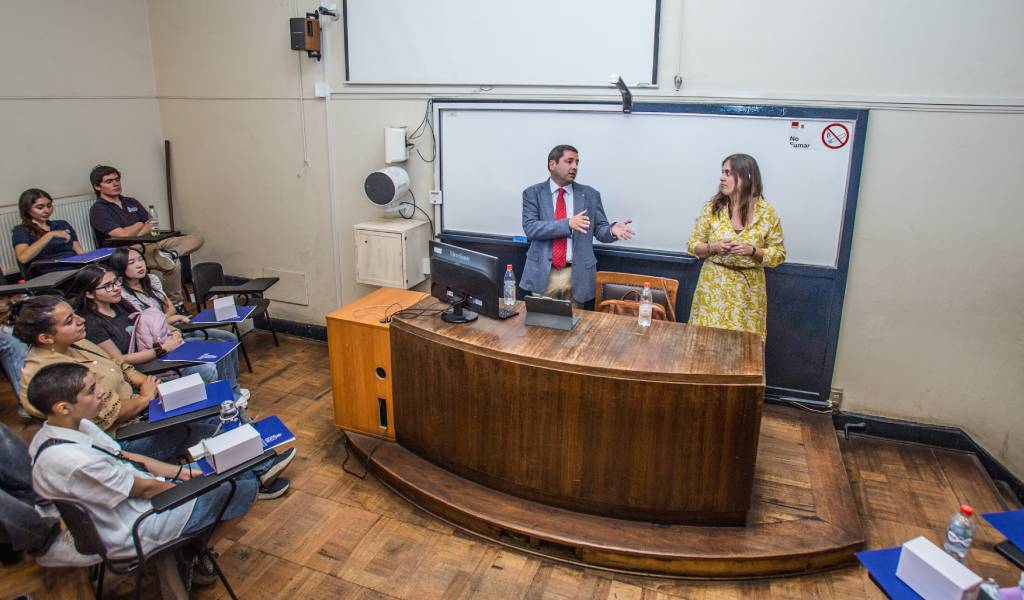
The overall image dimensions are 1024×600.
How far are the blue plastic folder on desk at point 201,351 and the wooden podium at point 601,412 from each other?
110 cm

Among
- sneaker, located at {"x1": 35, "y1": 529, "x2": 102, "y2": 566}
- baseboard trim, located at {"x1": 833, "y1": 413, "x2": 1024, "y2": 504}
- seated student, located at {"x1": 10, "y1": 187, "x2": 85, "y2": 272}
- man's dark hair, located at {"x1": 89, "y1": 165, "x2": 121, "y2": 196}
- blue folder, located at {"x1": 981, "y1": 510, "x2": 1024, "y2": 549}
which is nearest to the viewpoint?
blue folder, located at {"x1": 981, "y1": 510, "x2": 1024, "y2": 549}

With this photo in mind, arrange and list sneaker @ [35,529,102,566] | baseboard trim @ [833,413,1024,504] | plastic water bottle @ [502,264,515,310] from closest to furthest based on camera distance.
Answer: sneaker @ [35,529,102,566] < plastic water bottle @ [502,264,515,310] < baseboard trim @ [833,413,1024,504]

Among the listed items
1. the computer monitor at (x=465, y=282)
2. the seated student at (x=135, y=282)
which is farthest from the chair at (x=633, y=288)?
the seated student at (x=135, y=282)

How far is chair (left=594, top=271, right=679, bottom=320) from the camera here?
4.21 m

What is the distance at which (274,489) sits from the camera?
11.9 ft

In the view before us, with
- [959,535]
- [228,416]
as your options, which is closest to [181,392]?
[228,416]

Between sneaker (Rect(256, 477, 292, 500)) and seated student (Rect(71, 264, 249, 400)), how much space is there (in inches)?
19.4

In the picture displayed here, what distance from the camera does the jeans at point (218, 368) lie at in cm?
397

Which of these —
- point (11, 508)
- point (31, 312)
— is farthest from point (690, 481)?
point (31, 312)

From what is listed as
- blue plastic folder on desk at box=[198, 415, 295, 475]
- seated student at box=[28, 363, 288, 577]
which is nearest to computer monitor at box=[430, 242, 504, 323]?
blue plastic folder on desk at box=[198, 415, 295, 475]

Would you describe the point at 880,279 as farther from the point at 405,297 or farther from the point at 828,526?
the point at 405,297

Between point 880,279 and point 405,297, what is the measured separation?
2915 mm

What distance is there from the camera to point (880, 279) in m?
4.14

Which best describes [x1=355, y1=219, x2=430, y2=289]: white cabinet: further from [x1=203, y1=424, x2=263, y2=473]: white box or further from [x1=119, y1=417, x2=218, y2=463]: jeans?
[x1=203, y1=424, x2=263, y2=473]: white box
